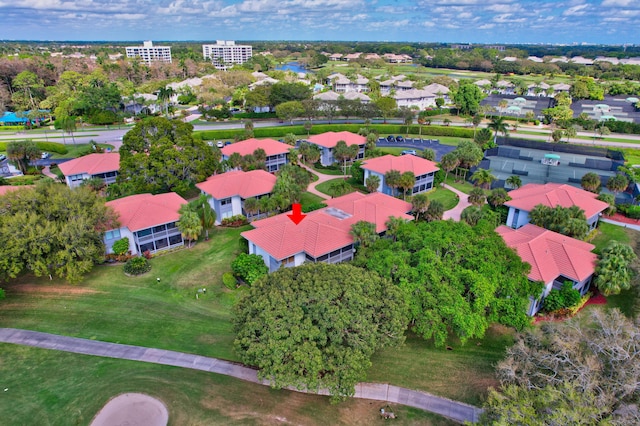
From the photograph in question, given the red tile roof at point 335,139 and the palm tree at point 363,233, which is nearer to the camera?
the palm tree at point 363,233

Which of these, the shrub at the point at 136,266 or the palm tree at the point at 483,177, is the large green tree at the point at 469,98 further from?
the shrub at the point at 136,266

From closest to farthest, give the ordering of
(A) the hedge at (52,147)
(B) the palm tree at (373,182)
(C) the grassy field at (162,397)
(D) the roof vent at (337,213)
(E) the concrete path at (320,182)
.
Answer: (C) the grassy field at (162,397) → (D) the roof vent at (337,213) → (B) the palm tree at (373,182) → (E) the concrete path at (320,182) → (A) the hedge at (52,147)

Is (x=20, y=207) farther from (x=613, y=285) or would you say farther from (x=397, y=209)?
(x=613, y=285)

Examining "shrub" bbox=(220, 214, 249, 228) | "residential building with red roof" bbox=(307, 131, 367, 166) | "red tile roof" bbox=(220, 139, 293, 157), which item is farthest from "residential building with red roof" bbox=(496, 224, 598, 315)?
"red tile roof" bbox=(220, 139, 293, 157)

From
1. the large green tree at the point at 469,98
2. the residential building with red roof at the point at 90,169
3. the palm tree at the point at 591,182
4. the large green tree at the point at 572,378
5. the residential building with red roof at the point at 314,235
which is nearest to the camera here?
the large green tree at the point at 572,378

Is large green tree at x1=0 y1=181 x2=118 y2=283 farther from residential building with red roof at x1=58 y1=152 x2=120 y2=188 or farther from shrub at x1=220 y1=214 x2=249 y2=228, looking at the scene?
residential building with red roof at x1=58 y1=152 x2=120 y2=188

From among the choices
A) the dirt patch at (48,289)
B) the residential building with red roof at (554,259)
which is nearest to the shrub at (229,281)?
the dirt patch at (48,289)
